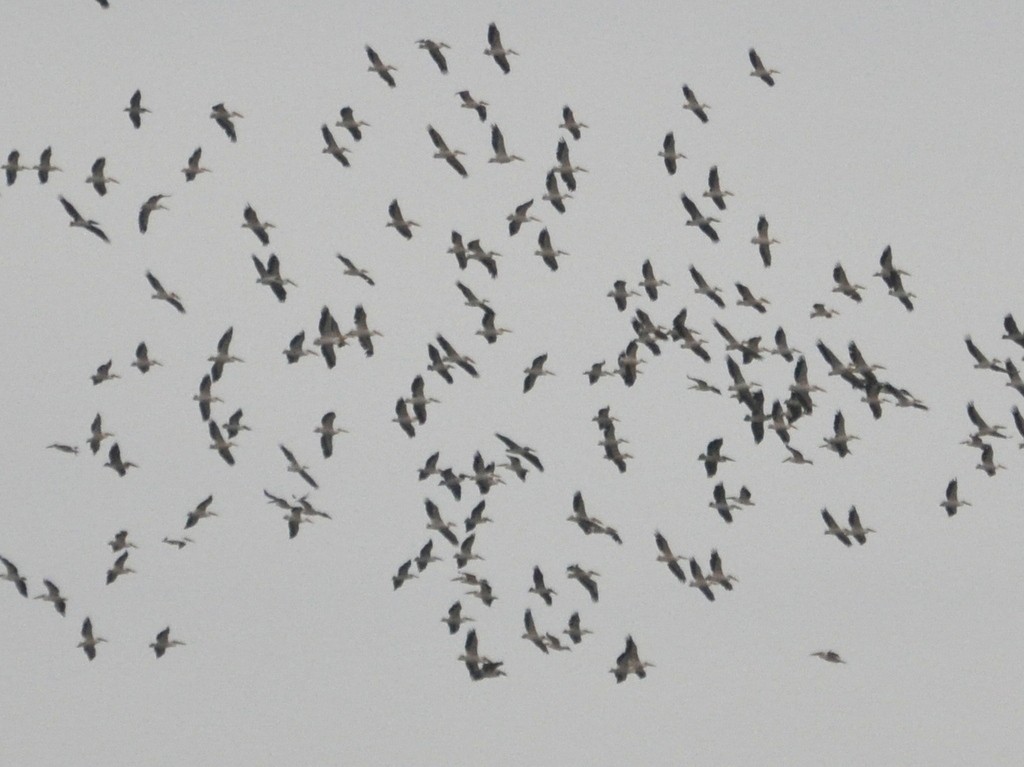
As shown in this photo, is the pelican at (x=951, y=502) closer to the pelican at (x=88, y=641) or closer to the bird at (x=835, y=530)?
the bird at (x=835, y=530)

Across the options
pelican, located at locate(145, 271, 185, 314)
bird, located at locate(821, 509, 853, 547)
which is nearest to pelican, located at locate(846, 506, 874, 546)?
bird, located at locate(821, 509, 853, 547)

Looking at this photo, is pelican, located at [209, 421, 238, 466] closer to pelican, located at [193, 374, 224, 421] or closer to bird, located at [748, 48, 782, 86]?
pelican, located at [193, 374, 224, 421]

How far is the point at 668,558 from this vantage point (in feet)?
269

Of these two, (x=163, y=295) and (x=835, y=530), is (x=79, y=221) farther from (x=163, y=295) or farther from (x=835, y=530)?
(x=835, y=530)

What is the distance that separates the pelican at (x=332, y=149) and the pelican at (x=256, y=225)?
2.17m

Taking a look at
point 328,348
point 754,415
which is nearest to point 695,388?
point 754,415

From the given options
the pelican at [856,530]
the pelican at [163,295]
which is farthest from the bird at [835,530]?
the pelican at [163,295]

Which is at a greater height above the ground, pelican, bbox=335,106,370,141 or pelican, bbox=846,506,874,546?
pelican, bbox=335,106,370,141

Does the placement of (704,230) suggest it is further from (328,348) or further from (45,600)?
(45,600)

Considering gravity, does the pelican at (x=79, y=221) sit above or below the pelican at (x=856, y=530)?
above

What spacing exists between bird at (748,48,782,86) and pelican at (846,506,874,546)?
10406 mm

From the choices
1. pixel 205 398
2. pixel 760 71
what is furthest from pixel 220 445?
pixel 760 71

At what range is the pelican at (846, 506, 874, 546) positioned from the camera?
3214 inches

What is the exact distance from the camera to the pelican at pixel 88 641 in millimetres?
83062
